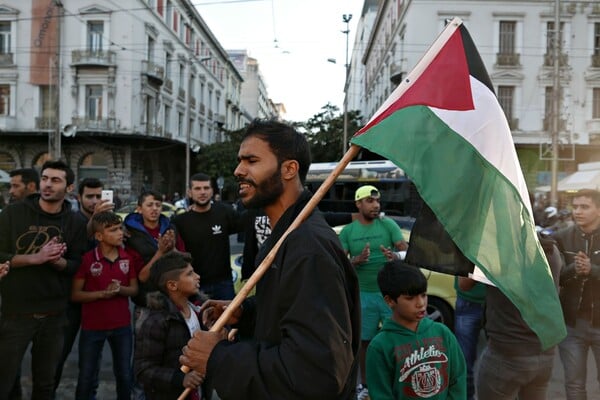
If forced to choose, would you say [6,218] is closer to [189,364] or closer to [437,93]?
[189,364]

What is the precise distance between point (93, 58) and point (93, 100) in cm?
239

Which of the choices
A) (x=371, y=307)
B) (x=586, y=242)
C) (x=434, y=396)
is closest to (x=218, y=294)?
(x=371, y=307)

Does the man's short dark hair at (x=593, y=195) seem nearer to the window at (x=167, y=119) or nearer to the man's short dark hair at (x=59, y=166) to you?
the man's short dark hair at (x=59, y=166)

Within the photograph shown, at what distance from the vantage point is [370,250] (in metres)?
4.90

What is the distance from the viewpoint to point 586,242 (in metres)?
4.14

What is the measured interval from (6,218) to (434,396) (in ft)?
A: 10.6

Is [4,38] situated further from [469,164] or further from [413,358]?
[469,164]

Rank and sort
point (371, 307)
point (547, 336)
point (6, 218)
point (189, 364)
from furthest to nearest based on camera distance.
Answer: point (371, 307), point (6, 218), point (547, 336), point (189, 364)

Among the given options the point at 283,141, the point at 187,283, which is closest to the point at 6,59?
the point at 187,283

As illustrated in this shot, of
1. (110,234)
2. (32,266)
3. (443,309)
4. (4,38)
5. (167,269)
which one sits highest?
(4,38)

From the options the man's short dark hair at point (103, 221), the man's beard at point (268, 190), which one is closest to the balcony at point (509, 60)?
the man's short dark hair at point (103, 221)

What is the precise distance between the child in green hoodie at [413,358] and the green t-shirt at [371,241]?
178cm

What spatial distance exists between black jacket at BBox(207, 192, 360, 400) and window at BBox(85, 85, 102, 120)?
3146cm

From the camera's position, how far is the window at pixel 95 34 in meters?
30.6
